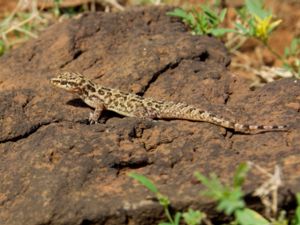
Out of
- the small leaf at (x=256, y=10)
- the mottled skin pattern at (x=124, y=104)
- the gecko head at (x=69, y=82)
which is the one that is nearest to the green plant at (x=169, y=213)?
the mottled skin pattern at (x=124, y=104)

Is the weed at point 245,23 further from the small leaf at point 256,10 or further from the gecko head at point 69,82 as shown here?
the gecko head at point 69,82

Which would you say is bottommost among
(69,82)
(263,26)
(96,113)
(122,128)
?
(96,113)

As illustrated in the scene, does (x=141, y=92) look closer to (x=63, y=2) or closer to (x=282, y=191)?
(x=282, y=191)

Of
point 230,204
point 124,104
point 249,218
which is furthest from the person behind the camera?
point 124,104

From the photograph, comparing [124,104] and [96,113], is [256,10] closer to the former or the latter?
[124,104]

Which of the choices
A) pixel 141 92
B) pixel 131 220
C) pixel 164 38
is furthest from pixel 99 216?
pixel 164 38

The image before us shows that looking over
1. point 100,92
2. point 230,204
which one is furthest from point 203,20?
point 230,204
